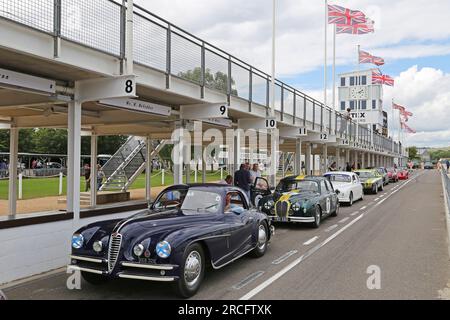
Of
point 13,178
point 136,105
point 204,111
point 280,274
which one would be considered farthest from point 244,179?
point 280,274

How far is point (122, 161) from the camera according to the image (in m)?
23.6

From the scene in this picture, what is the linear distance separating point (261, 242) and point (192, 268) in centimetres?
274

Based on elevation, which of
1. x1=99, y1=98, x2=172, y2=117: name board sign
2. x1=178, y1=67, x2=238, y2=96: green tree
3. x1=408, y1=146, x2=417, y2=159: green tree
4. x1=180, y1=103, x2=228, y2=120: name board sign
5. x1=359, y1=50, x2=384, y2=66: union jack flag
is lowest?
x1=99, y1=98, x2=172, y2=117: name board sign

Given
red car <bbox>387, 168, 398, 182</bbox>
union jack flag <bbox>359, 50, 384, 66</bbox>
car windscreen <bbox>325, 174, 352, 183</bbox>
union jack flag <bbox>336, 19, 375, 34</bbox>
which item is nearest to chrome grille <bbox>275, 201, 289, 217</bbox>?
car windscreen <bbox>325, 174, 352, 183</bbox>

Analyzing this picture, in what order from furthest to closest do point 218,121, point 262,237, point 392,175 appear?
1. point 392,175
2. point 218,121
3. point 262,237

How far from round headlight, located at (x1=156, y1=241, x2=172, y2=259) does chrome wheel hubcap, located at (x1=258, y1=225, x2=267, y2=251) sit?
3.07 meters

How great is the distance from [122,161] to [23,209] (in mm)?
8081

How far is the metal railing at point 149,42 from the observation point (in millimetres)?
7113

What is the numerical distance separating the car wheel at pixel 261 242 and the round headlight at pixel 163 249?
295 cm

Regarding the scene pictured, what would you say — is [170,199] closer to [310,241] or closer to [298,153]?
[310,241]

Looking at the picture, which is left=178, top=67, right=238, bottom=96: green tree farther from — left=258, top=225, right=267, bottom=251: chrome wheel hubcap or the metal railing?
left=258, top=225, right=267, bottom=251: chrome wheel hubcap

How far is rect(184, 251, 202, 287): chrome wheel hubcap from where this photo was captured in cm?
591

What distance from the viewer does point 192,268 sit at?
19.7 feet

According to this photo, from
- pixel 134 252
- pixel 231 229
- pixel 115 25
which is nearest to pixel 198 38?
pixel 115 25
